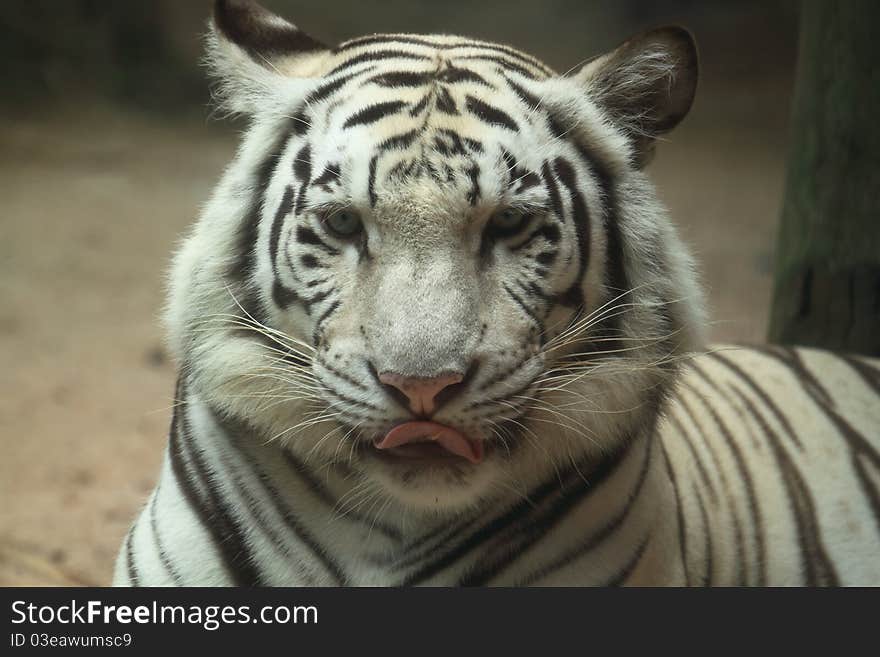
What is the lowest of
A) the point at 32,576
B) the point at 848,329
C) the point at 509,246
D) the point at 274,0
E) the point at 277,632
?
the point at 32,576

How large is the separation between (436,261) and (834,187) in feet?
6.54

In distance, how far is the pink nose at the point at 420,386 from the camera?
1.75 m

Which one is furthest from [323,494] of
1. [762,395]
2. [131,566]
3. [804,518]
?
[762,395]

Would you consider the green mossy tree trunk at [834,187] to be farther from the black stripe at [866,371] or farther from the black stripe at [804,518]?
the black stripe at [804,518]

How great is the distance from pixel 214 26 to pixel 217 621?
119cm

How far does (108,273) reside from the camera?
5926 mm

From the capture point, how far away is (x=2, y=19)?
7895mm

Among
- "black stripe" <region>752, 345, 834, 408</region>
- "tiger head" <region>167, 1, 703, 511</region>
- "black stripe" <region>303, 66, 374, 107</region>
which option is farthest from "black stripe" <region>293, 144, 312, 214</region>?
"black stripe" <region>752, 345, 834, 408</region>

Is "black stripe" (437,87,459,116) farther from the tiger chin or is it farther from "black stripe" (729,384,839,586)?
"black stripe" (729,384,839,586)

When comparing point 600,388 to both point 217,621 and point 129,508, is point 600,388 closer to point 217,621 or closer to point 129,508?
point 217,621

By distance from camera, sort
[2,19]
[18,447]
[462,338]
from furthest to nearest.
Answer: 1. [2,19]
2. [18,447]
3. [462,338]

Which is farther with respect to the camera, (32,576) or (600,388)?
(32,576)

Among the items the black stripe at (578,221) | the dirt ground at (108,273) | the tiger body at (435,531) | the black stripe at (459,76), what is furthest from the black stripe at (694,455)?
the black stripe at (459,76)

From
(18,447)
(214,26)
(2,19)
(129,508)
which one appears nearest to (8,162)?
(2,19)
